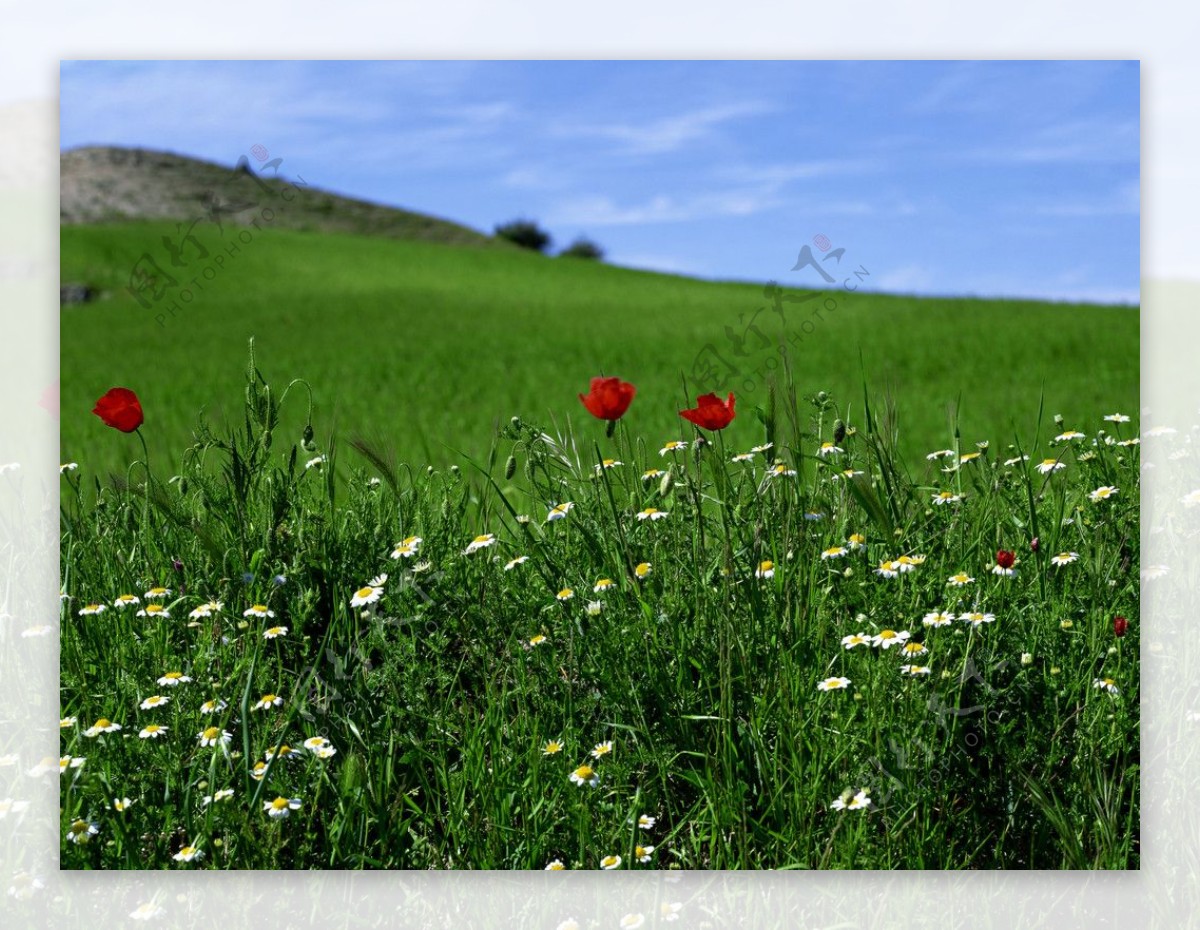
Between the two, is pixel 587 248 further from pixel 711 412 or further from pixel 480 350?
pixel 711 412

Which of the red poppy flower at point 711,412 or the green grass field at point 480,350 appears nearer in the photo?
the red poppy flower at point 711,412

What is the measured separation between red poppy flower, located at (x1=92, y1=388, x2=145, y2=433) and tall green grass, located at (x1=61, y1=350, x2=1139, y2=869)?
173 mm

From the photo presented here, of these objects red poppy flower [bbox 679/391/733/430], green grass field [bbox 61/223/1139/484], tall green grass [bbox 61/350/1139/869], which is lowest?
tall green grass [bbox 61/350/1139/869]

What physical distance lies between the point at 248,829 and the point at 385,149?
1.73 m

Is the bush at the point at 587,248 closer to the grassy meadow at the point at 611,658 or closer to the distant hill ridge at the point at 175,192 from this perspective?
the distant hill ridge at the point at 175,192

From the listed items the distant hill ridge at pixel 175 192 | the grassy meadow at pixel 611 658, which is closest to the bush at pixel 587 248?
the distant hill ridge at pixel 175 192

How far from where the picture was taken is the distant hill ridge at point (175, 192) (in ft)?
11.7

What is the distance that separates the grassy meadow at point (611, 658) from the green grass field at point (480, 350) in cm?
29

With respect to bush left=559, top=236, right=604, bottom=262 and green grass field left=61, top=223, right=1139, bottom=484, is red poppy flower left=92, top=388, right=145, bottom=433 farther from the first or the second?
bush left=559, top=236, right=604, bottom=262

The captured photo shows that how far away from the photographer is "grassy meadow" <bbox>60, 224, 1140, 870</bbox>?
6.84 feet

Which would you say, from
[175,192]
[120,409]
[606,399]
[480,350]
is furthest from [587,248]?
[606,399]

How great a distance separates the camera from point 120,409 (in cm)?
233

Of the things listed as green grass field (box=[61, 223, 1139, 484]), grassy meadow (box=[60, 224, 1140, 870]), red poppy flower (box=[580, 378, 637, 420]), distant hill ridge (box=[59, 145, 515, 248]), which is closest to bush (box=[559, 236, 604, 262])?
green grass field (box=[61, 223, 1139, 484])

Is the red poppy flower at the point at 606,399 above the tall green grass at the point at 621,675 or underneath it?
above
